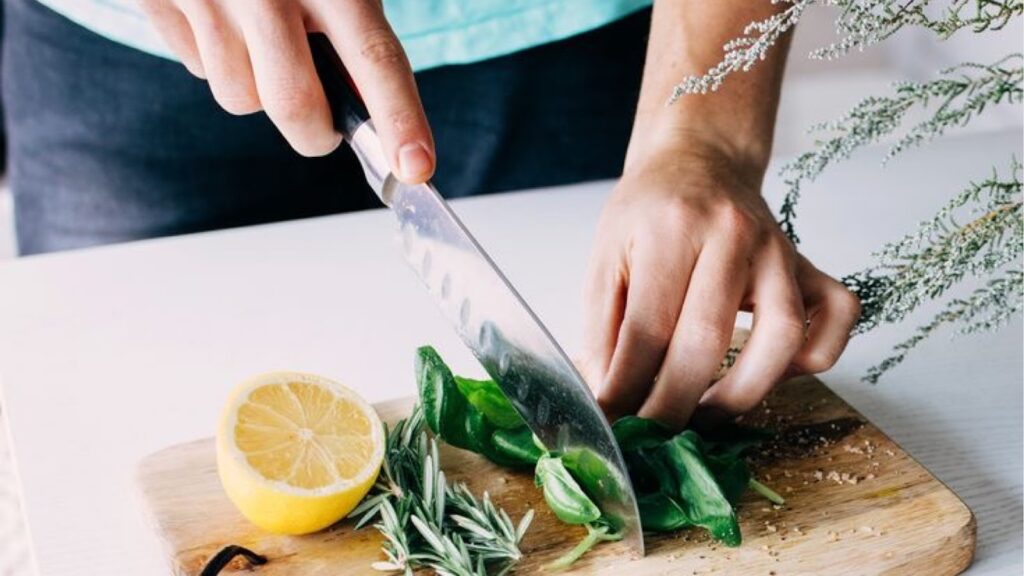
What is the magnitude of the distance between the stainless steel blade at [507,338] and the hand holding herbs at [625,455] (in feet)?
0.05

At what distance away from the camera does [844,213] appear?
1462 mm

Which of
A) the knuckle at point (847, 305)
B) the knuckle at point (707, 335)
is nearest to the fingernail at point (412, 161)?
the knuckle at point (707, 335)

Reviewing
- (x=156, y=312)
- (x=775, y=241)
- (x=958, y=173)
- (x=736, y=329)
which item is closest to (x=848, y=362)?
(x=736, y=329)

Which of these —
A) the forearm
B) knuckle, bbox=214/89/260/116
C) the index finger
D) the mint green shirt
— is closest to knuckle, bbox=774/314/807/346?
the forearm

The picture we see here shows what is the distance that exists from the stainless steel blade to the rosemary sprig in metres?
0.06

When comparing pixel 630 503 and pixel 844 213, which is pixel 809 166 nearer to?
pixel 630 503

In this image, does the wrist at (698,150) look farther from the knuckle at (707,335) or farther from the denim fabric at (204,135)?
the denim fabric at (204,135)

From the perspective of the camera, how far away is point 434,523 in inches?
35.5

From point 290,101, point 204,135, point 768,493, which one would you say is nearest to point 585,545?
point 768,493

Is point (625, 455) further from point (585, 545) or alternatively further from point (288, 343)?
point (288, 343)

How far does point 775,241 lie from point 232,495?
47 centimetres

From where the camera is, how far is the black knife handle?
91 centimetres

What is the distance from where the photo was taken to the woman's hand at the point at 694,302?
0.99 meters

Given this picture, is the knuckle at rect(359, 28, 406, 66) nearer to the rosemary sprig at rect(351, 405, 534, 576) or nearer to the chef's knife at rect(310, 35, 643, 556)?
the chef's knife at rect(310, 35, 643, 556)
